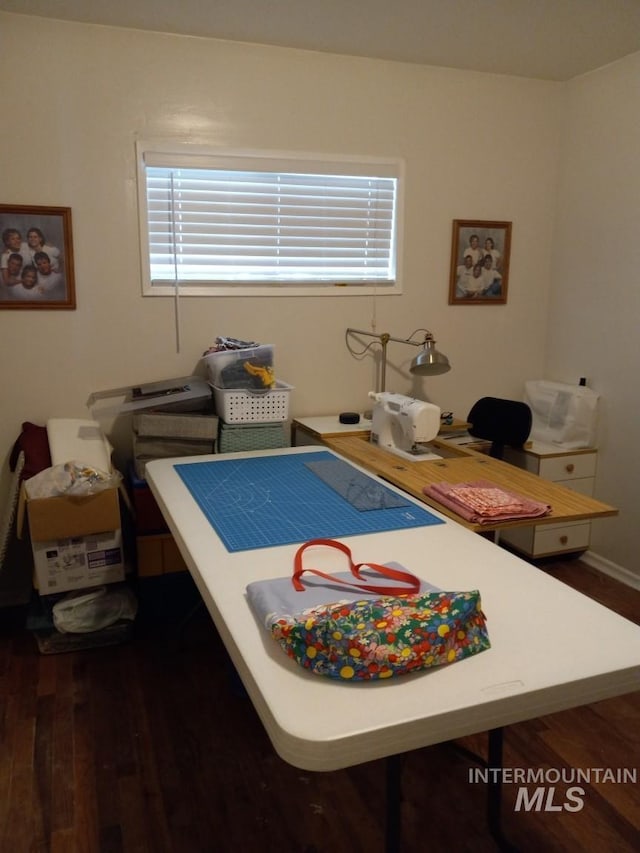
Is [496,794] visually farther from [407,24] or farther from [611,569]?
[407,24]

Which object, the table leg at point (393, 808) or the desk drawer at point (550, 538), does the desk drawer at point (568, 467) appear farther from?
the table leg at point (393, 808)

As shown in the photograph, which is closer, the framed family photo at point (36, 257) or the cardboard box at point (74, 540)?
the cardboard box at point (74, 540)

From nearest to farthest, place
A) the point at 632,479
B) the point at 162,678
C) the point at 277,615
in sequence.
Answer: the point at 277,615 → the point at 162,678 → the point at 632,479

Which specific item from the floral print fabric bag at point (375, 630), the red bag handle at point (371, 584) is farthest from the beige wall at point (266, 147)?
the floral print fabric bag at point (375, 630)

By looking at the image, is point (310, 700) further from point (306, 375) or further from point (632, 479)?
point (632, 479)

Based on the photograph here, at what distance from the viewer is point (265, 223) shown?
304 cm

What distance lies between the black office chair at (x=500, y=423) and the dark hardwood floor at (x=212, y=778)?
1083 mm

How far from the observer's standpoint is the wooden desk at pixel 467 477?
1845mm

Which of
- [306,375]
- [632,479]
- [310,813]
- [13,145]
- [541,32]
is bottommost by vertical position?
[310,813]

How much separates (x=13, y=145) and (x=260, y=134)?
3.29ft

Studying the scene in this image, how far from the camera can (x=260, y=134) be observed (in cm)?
291

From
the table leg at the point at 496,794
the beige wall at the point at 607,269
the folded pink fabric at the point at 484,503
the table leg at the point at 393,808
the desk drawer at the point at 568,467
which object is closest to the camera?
the table leg at the point at 393,808

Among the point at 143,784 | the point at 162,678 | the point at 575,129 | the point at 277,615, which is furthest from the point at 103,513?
the point at 575,129

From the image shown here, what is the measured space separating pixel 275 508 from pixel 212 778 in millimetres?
818
